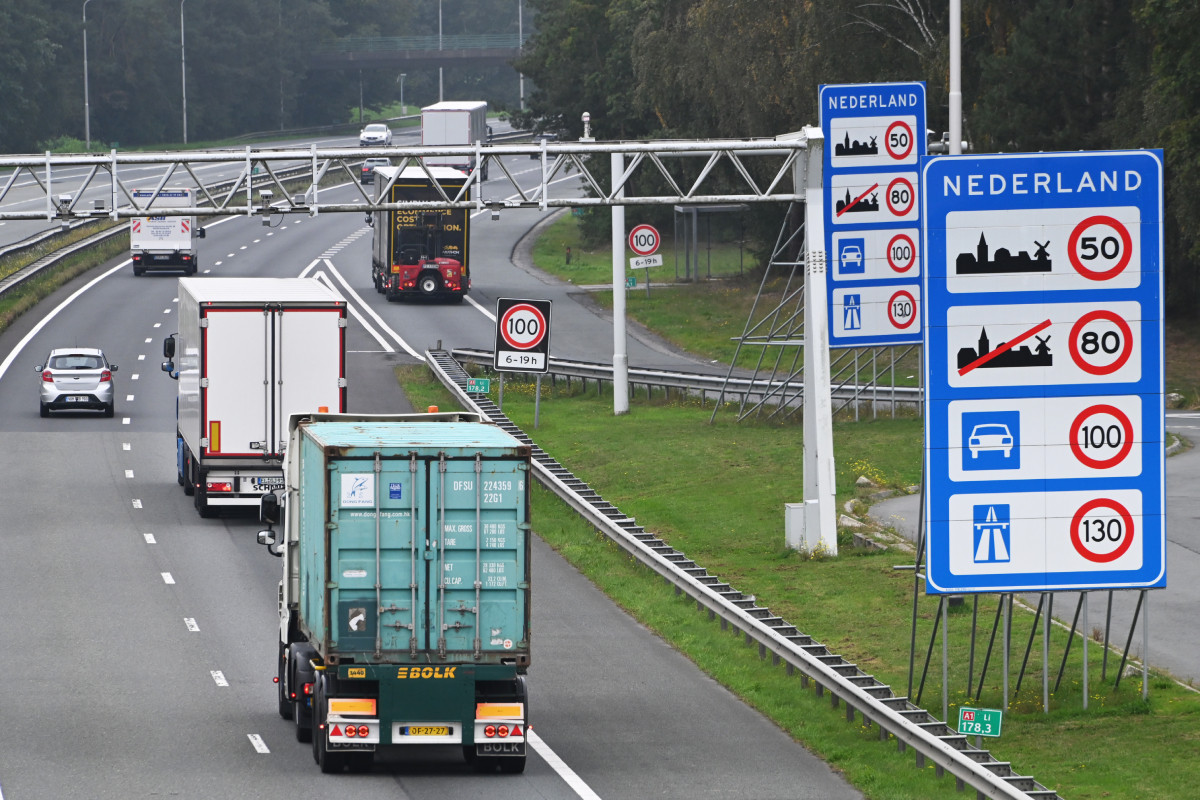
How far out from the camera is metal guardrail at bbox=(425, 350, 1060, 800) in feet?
51.1

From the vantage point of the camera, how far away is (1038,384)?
18.2m

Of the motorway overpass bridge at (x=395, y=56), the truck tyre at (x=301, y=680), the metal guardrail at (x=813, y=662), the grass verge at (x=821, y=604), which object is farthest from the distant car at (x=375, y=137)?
the truck tyre at (x=301, y=680)

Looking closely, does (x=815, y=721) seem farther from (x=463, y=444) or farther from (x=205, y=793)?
(x=205, y=793)

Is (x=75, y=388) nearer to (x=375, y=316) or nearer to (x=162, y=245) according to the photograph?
(x=375, y=316)

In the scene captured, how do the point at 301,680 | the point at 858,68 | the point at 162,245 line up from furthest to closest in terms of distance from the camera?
the point at 162,245 → the point at 858,68 → the point at 301,680

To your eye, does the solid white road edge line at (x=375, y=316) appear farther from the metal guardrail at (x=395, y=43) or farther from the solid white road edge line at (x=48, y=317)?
the metal guardrail at (x=395, y=43)

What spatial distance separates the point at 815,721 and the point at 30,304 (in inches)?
1926

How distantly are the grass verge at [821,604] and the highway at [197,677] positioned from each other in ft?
1.59

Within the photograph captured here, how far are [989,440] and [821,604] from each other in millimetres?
7037

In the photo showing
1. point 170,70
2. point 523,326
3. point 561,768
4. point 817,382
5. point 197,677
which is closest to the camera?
point 561,768

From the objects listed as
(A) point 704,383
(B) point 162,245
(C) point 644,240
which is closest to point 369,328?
(C) point 644,240

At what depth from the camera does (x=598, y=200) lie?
2869 centimetres

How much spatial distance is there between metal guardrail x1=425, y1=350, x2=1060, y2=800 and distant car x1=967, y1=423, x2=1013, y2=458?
97.8 inches

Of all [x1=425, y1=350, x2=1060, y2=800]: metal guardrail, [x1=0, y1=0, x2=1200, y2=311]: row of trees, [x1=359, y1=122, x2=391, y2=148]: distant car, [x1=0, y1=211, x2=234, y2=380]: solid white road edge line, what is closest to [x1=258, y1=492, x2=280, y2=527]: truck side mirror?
[x1=425, y1=350, x2=1060, y2=800]: metal guardrail
